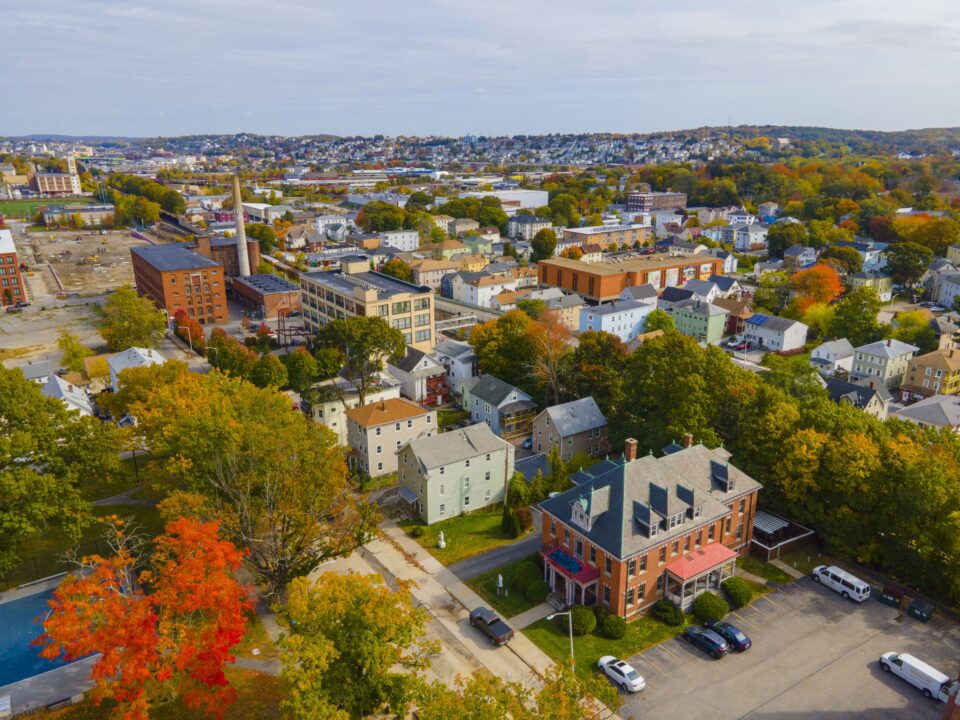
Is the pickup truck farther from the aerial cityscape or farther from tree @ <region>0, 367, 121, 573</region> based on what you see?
tree @ <region>0, 367, 121, 573</region>

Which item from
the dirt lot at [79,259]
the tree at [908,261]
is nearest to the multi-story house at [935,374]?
the tree at [908,261]

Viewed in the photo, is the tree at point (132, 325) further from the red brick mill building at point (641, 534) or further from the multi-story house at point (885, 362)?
the multi-story house at point (885, 362)

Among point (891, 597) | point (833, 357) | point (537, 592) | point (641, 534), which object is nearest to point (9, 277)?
point (537, 592)

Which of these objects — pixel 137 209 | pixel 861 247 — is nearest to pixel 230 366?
pixel 861 247

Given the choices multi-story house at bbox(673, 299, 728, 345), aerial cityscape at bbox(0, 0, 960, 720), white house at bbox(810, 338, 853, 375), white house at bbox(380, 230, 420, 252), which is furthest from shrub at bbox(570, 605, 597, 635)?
white house at bbox(380, 230, 420, 252)

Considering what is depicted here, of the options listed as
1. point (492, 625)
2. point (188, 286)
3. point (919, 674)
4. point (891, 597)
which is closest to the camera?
point (919, 674)

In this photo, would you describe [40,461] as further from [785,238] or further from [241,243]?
[785,238]

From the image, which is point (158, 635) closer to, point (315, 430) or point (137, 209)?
point (315, 430)
